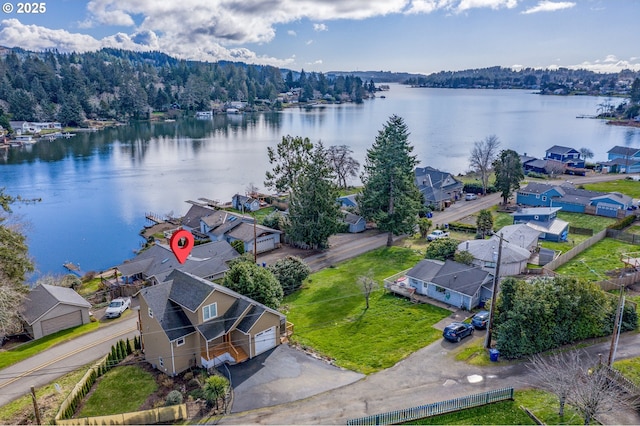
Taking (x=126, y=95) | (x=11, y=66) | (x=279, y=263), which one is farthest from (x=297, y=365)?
(x=11, y=66)

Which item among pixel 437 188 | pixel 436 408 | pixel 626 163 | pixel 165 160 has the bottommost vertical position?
pixel 436 408

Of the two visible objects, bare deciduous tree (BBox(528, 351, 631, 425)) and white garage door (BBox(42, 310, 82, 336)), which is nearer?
bare deciduous tree (BBox(528, 351, 631, 425))

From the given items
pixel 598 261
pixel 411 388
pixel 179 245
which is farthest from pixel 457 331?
pixel 598 261

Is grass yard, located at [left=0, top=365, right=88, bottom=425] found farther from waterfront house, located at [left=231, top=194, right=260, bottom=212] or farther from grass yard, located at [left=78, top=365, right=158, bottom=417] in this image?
waterfront house, located at [left=231, top=194, right=260, bottom=212]

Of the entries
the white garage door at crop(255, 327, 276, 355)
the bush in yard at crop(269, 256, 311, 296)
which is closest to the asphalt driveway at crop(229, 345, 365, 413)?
the white garage door at crop(255, 327, 276, 355)

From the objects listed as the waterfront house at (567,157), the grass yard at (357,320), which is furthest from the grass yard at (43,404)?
the waterfront house at (567,157)

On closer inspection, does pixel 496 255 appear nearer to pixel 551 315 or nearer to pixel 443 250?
pixel 443 250

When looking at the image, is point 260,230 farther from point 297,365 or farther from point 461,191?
point 461,191
